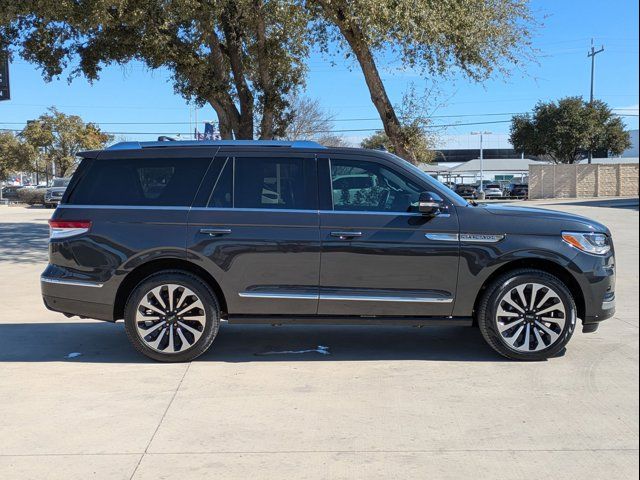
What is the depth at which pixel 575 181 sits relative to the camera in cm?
4528

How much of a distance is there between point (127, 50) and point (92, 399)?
1139cm

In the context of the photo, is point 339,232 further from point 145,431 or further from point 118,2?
point 118,2

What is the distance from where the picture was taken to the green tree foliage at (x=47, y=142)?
5069 cm

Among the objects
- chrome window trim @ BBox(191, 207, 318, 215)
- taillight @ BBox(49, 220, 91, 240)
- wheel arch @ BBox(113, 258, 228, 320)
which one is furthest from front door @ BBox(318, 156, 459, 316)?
taillight @ BBox(49, 220, 91, 240)

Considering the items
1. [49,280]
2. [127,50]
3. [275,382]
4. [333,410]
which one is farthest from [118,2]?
[333,410]

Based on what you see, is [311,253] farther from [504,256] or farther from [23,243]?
[23,243]

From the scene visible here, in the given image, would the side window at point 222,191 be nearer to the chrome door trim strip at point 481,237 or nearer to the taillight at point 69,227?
the taillight at point 69,227

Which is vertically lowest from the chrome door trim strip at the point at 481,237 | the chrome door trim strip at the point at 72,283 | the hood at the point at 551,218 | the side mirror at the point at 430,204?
the chrome door trim strip at the point at 72,283

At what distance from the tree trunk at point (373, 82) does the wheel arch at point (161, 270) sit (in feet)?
24.4

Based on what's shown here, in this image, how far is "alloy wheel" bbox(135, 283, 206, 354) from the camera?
229 inches

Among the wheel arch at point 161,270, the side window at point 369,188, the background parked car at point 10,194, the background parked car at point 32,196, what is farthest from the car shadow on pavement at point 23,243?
the background parked car at point 10,194

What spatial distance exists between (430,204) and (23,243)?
1427cm

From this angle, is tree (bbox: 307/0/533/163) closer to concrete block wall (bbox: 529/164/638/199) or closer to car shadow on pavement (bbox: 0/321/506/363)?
car shadow on pavement (bbox: 0/321/506/363)

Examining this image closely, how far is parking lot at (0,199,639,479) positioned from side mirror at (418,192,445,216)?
4.82ft
